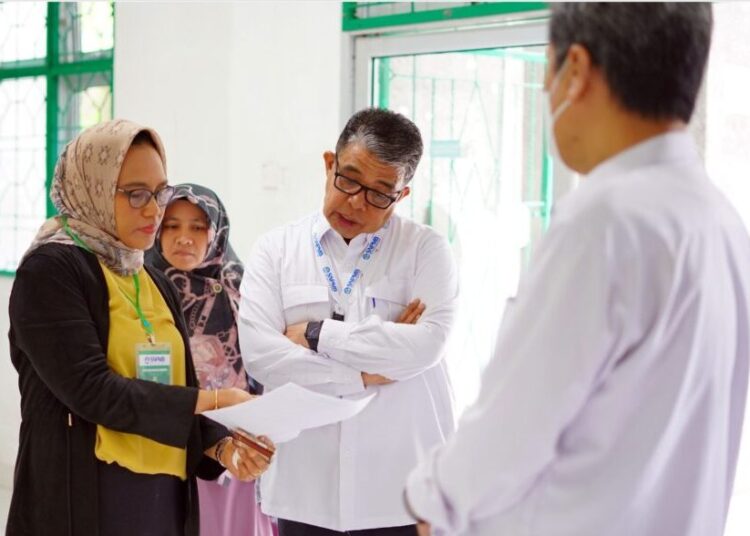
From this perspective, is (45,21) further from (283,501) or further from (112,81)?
(283,501)

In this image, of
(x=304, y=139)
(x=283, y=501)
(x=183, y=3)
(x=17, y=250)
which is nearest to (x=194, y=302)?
(x=283, y=501)

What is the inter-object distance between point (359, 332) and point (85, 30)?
364 centimetres

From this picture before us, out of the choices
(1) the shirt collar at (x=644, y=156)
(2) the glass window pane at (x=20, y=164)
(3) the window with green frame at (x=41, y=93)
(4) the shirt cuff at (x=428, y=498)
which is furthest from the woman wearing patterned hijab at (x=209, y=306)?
(2) the glass window pane at (x=20, y=164)

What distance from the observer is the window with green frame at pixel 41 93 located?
5.36 metres

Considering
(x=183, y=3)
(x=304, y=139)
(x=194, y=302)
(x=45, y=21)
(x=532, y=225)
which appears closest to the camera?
(x=194, y=302)

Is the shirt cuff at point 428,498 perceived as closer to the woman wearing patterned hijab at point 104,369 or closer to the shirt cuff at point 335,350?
the woman wearing patterned hijab at point 104,369

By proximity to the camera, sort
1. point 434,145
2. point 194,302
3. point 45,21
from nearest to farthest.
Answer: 1. point 194,302
2. point 434,145
3. point 45,21

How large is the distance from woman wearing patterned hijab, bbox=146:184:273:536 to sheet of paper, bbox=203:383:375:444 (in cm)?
120

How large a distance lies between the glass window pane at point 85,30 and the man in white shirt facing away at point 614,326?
4.35m

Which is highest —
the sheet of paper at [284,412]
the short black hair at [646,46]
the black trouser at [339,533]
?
the short black hair at [646,46]

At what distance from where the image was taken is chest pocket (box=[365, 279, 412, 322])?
2.51 m

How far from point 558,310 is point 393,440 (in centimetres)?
124

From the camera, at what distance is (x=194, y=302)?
3262mm

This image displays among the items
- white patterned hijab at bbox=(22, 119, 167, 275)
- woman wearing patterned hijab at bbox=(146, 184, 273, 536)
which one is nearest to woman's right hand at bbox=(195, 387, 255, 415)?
white patterned hijab at bbox=(22, 119, 167, 275)
